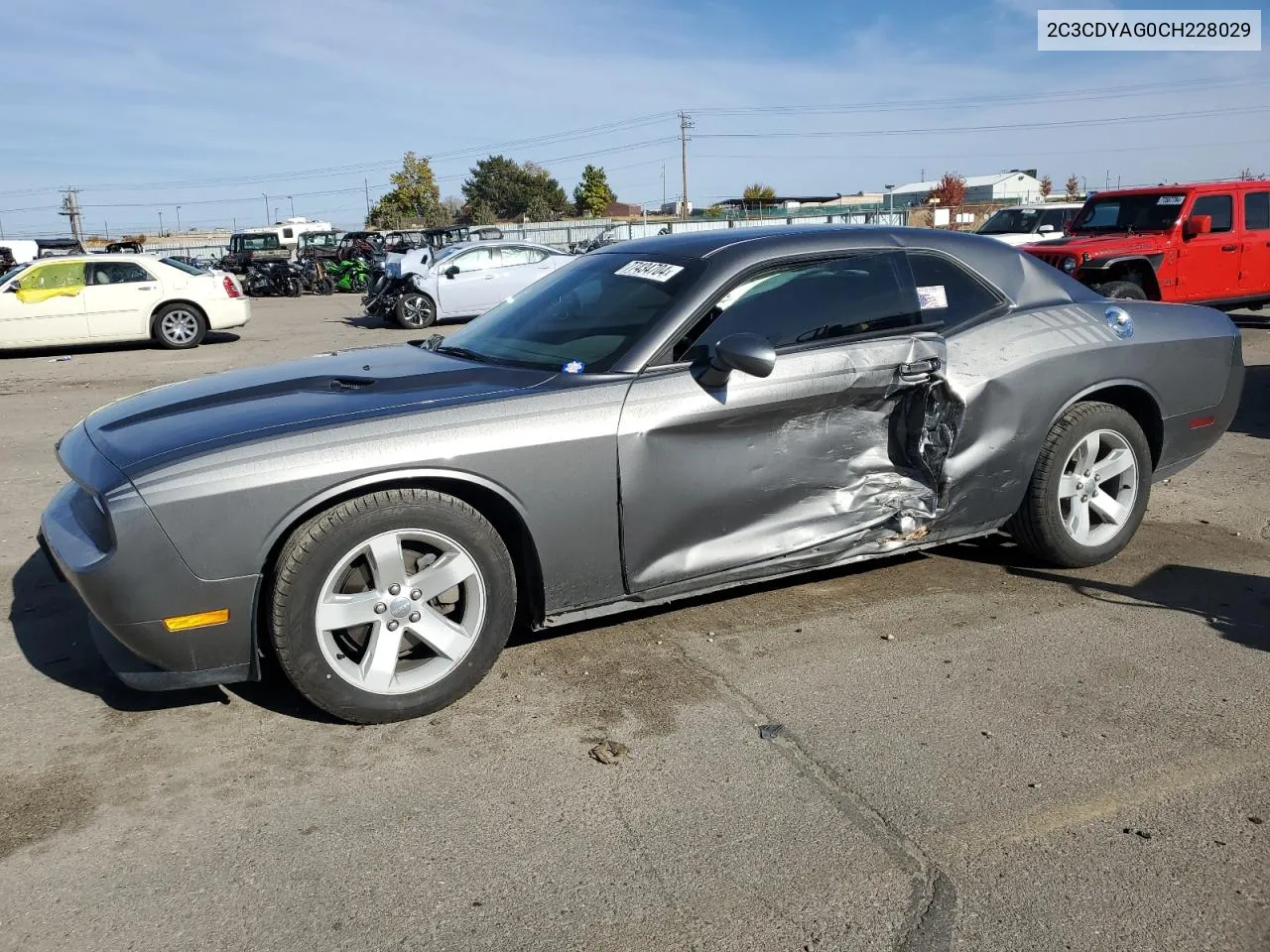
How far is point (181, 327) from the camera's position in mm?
16062

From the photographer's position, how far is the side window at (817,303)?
3.93 m

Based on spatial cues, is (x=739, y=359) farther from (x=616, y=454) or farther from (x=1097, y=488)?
(x=1097, y=488)

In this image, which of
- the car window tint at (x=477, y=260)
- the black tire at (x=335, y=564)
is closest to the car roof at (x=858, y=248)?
the black tire at (x=335, y=564)

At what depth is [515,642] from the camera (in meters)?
4.08

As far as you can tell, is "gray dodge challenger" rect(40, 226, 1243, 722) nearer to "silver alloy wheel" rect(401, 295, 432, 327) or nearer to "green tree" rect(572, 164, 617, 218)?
"silver alloy wheel" rect(401, 295, 432, 327)

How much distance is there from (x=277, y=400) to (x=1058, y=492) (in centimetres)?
326

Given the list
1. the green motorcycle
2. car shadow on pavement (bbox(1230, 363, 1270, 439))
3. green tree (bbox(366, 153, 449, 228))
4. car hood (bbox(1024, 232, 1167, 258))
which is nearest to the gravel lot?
car shadow on pavement (bbox(1230, 363, 1270, 439))

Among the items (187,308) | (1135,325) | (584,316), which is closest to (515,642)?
(584,316)

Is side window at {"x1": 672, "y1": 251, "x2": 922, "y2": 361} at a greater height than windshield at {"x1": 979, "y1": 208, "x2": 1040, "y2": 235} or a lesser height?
lesser

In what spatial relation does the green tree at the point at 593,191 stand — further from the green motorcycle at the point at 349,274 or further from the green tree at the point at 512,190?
the green motorcycle at the point at 349,274

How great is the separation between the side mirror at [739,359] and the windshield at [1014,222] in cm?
1674

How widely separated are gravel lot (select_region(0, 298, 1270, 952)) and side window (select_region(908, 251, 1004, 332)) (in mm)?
1204

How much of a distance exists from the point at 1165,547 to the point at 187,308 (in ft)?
48.5

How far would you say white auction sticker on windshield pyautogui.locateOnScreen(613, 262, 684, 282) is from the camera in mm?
4118
